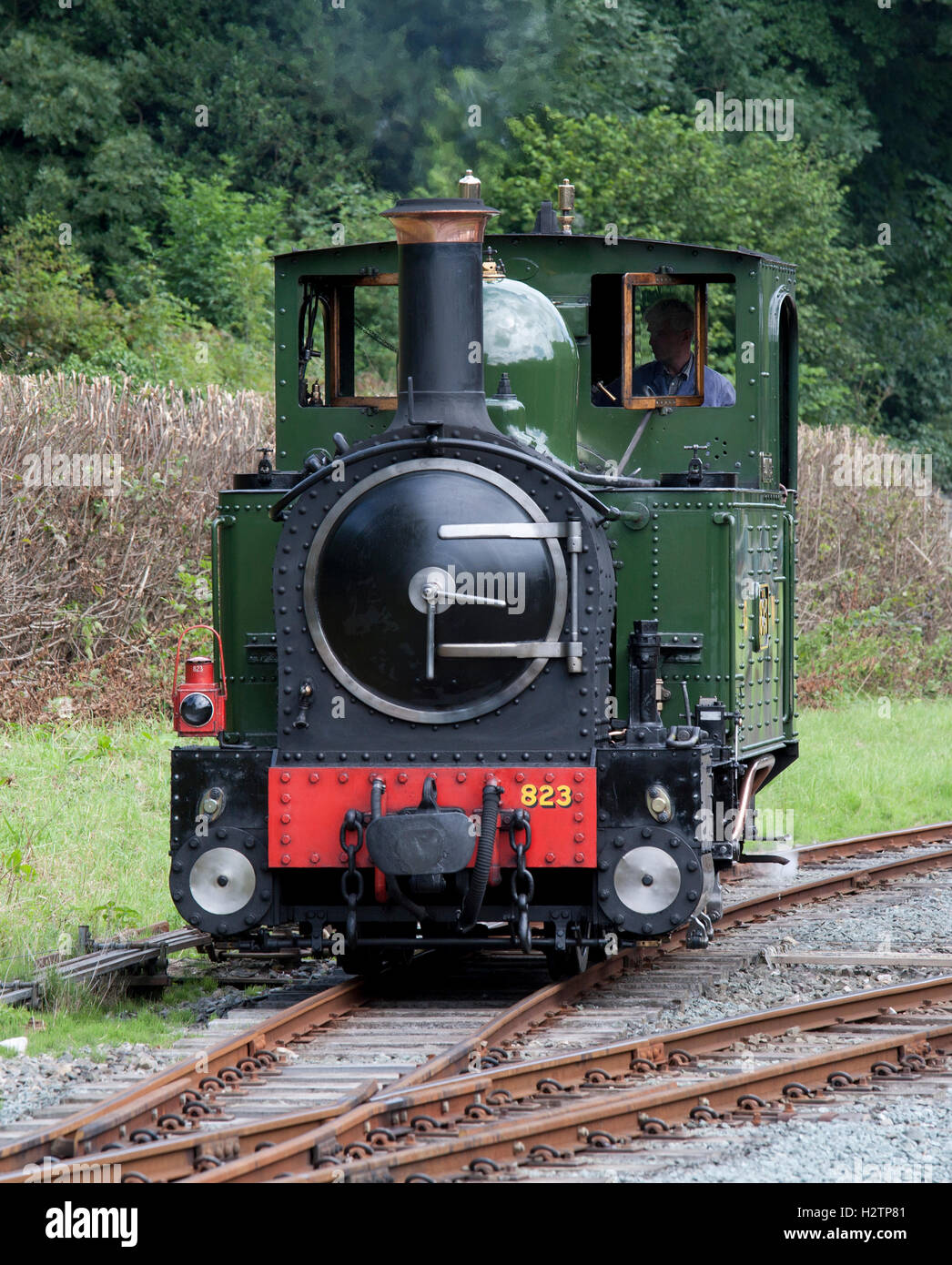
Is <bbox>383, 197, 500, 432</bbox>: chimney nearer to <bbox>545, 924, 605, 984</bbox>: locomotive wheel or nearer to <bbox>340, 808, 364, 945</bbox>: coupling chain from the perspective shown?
<bbox>340, 808, 364, 945</bbox>: coupling chain

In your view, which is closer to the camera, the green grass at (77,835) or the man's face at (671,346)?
the green grass at (77,835)

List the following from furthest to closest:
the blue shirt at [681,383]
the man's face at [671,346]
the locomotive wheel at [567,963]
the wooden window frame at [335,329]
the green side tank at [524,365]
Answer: the man's face at [671,346] → the blue shirt at [681,383] → the wooden window frame at [335,329] → the green side tank at [524,365] → the locomotive wheel at [567,963]

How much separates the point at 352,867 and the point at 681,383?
10.00 feet

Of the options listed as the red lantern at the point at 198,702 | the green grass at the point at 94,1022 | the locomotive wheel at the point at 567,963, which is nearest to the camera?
the green grass at the point at 94,1022

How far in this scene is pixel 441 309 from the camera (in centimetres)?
603

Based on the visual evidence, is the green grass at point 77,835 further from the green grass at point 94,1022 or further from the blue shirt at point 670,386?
the blue shirt at point 670,386

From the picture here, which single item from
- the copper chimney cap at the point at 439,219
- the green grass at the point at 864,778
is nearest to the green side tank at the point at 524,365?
the copper chimney cap at the point at 439,219

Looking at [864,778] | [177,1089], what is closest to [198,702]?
[177,1089]

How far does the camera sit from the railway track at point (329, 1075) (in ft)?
14.1

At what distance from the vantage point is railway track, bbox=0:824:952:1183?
430 centimetres

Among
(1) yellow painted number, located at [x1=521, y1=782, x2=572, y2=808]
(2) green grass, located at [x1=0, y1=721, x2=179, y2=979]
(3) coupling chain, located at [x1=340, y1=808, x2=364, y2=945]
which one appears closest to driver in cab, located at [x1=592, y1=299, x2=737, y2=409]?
(1) yellow painted number, located at [x1=521, y1=782, x2=572, y2=808]

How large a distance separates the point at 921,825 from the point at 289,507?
627cm

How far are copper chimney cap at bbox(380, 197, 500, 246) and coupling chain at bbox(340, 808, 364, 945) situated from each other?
6.55 feet

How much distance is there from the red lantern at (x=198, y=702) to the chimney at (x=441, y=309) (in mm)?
1126
